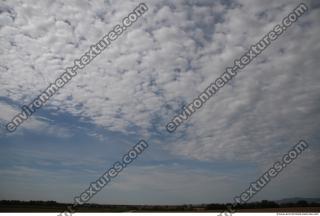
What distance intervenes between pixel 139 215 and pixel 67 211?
1964 millimetres

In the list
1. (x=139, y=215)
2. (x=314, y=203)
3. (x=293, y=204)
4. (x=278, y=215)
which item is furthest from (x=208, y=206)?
(x=139, y=215)

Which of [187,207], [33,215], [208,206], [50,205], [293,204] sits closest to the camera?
[33,215]

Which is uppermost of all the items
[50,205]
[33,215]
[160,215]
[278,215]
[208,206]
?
[50,205]

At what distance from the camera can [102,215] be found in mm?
7707

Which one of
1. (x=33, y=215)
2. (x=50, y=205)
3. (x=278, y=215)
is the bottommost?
(x=278, y=215)

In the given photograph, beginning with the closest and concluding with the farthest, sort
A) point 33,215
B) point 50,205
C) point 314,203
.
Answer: point 33,215
point 314,203
point 50,205

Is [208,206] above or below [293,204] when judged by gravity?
above

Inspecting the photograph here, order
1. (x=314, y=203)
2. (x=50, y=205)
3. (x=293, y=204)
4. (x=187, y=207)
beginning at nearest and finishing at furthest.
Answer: (x=314, y=203), (x=293, y=204), (x=187, y=207), (x=50, y=205)

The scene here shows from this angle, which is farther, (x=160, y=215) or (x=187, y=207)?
(x=187, y=207)

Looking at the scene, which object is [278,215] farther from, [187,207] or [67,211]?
[187,207]

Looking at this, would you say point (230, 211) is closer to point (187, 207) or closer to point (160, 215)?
point (160, 215)

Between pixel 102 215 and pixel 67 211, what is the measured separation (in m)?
0.98

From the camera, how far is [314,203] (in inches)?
432

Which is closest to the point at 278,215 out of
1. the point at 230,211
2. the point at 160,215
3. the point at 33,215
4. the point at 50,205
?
the point at 230,211
